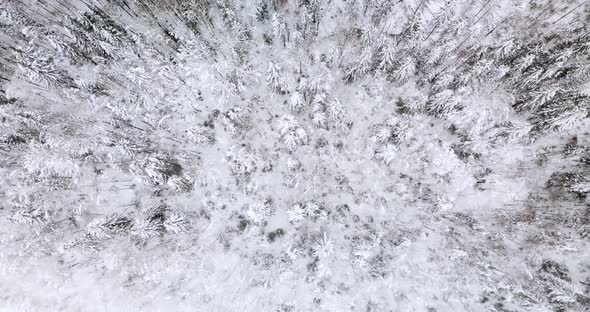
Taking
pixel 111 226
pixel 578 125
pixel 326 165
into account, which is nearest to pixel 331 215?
pixel 326 165

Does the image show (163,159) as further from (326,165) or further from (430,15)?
(430,15)

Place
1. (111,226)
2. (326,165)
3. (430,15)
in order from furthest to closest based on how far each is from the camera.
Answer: (430,15) < (326,165) < (111,226)

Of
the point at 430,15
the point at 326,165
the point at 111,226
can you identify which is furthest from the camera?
the point at 430,15

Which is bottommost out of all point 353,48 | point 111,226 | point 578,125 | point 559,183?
point 111,226

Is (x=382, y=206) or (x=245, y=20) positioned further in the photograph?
(x=245, y=20)

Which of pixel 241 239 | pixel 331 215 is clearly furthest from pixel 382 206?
pixel 241 239

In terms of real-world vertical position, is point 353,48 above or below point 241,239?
above

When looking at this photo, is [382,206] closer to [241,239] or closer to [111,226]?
[241,239]
